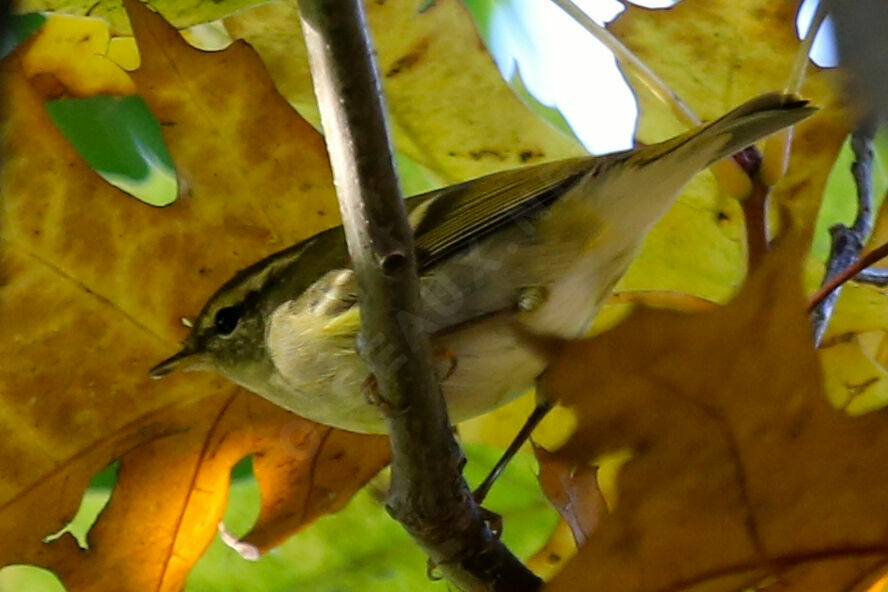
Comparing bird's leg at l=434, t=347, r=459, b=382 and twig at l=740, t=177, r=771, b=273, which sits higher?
twig at l=740, t=177, r=771, b=273

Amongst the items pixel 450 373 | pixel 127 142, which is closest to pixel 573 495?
pixel 450 373

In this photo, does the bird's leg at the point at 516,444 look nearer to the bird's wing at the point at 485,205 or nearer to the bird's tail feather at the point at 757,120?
the bird's wing at the point at 485,205

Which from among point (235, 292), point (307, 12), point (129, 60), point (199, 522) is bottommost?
point (199, 522)

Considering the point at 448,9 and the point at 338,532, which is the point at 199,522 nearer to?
the point at 338,532

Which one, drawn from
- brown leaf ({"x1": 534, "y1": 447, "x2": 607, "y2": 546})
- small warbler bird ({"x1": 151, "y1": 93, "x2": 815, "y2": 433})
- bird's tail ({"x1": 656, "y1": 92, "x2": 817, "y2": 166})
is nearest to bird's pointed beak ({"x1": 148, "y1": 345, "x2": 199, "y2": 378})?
small warbler bird ({"x1": 151, "y1": 93, "x2": 815, "y2": 433})

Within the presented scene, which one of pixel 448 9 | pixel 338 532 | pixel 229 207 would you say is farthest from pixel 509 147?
pixel 338 532

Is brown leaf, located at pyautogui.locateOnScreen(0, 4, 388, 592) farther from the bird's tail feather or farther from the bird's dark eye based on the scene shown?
the bird's tail feather

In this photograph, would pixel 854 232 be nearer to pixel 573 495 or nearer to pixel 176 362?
pixel 573 495
